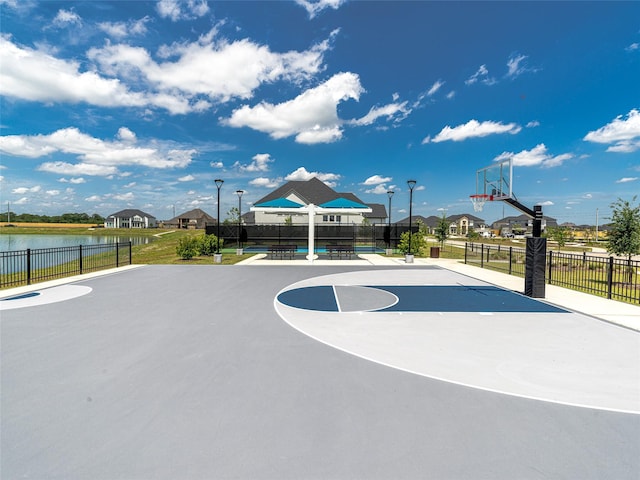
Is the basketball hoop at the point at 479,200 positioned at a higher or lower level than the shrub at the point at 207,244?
higher

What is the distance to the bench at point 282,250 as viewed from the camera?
2019 cm

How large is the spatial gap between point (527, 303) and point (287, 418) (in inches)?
344

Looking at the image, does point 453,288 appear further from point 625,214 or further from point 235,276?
point 625,214

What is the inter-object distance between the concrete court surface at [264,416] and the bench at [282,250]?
13.8 metres

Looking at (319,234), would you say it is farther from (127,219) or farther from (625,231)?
(127,219)

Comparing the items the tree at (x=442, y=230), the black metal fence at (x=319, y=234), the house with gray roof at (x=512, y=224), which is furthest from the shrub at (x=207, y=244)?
the house with gray roof at (x=512, y=224)

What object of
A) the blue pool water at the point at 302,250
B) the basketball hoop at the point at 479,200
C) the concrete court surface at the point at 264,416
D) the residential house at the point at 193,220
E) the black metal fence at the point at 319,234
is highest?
the residential house at the point at 193,220

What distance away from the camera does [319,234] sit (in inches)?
1180

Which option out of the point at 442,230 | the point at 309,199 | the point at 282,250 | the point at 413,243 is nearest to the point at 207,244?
the point at 282,250

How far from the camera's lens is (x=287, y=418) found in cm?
346

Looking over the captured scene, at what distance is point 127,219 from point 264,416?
125m

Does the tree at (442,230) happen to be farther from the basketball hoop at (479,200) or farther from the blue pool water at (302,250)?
the basketball hoop at (479,200)

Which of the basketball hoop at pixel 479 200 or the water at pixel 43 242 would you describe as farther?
the water at pixel 43 242

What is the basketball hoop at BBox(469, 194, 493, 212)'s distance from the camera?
13.6 m
